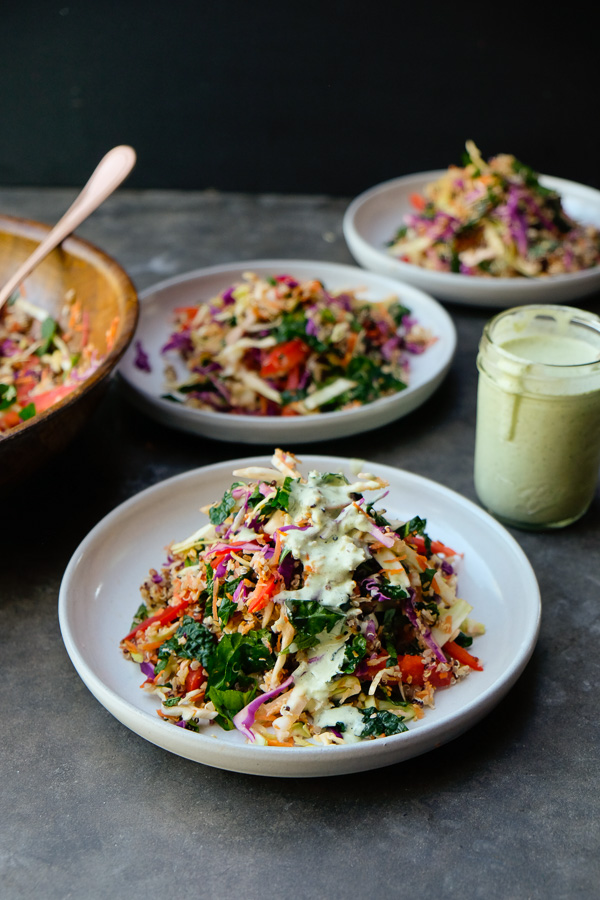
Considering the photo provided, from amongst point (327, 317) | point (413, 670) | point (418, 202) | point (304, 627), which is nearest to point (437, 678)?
point (413, 670)

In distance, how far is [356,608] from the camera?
5.24ft

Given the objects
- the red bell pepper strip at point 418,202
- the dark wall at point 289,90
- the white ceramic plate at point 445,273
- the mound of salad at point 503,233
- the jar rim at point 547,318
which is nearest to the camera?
the jar rim at point 547,318

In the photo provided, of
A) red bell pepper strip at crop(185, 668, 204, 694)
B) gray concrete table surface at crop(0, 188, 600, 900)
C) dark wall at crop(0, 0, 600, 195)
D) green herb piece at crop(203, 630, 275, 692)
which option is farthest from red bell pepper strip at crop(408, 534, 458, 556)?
dark wall at crop(0, 0, 600, 195)

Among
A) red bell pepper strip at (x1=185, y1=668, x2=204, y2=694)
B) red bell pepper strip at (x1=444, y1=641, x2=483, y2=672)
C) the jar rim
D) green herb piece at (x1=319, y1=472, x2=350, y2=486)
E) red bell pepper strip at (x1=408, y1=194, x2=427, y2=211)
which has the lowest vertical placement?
red bell pepper strip at (x1=408, y1=194, x2=427, y2=211)

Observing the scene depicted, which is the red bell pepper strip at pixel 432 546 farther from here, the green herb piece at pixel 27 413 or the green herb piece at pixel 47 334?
the green herb piece at pixel 47 334

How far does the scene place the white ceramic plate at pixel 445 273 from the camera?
10.1 ft

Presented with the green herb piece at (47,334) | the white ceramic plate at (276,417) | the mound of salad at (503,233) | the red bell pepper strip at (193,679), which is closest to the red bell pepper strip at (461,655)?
the red bell pepper strip at (193,679)

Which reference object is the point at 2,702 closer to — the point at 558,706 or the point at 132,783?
the point at 132,783

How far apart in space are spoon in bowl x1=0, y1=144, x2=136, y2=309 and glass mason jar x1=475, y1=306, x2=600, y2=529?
1255 millimetres

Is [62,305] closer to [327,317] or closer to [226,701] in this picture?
[327,317]

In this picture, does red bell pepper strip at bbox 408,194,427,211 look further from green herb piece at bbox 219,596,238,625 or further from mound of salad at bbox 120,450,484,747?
green herb piece at bbox 219,596,238,625

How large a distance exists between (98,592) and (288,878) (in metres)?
0.74

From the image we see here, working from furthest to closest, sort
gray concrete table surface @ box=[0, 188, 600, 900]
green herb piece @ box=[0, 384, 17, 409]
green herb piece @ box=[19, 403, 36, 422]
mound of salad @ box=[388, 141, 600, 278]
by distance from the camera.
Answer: mound of salad @ box=[388, 141, 600, 278] < green herb piece @ box=[0, 384, 17, 409] < green herb piece @ box=[19, 403, 36, 422] < gray concrete table surface @ box=[0, 188, 600, 900]

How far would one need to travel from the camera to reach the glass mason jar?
1.96 metres
